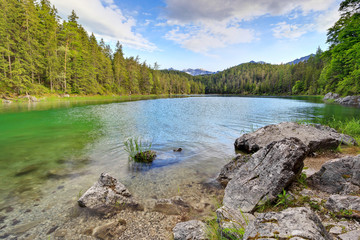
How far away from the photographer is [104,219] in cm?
433

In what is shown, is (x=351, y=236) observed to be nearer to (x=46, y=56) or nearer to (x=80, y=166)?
(x=80, y=166)

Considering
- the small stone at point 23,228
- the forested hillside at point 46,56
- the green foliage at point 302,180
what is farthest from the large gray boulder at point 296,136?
the forested hillside at point 46,56

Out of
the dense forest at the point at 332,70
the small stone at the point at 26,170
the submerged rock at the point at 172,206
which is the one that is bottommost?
the submerged rock at the point at 172,206

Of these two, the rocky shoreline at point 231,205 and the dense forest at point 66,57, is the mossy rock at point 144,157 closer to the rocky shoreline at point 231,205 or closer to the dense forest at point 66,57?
the rocky shoreline at point 231,205

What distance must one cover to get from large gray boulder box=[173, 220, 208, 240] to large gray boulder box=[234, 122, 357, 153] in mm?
6742

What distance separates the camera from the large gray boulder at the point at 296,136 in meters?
8.38

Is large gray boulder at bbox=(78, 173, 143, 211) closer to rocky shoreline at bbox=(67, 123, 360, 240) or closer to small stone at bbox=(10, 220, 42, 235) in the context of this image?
rocky shoreline at bbox=(67, 123, 360, 240)

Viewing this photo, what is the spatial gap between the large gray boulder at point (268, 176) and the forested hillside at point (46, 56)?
5189 centimetres

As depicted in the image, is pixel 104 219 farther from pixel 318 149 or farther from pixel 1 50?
pixel 1 50

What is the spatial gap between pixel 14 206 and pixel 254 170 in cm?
726

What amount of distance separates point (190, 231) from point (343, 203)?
3130mm

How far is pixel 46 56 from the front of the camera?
48.9m

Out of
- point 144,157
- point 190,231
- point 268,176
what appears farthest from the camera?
point 144,157

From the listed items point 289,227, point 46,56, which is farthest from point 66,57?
point 289,227
